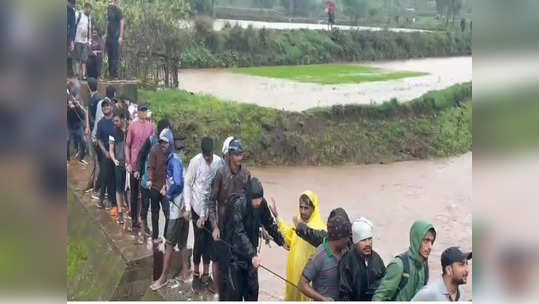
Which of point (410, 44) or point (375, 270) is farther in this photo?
point (410, 44)

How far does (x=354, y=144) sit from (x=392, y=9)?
0.93m

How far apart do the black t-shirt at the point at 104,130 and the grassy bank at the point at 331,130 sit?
48cm

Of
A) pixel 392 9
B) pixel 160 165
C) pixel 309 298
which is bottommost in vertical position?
pixel 309 298

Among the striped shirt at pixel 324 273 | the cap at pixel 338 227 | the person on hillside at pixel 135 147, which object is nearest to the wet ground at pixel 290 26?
the person on hillside at pixel 135 147

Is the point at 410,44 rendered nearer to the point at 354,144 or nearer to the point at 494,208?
the point at 354,144

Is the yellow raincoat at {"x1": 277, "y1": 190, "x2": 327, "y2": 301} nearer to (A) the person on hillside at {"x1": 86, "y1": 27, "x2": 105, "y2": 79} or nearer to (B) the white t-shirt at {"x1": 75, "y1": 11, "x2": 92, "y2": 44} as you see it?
(A) the person on hillside at {"x1": 86, "y1": 27, "x2": 105, "y2": 79}

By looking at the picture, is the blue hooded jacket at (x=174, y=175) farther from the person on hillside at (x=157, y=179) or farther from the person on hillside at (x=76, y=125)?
the person on hillside at (x=76, y=125)

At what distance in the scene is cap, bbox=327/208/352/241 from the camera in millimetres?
5078

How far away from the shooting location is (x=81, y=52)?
554cm

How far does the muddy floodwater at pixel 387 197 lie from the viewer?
520cm

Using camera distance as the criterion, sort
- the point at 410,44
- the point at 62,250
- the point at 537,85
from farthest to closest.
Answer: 1. the point at 410,44
2. the point at 62,250
3. the point at 537,85

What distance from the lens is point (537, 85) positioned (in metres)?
4.85

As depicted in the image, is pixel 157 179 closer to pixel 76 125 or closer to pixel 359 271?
pixel 76 125

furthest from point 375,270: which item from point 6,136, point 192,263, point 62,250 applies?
point 6,136
